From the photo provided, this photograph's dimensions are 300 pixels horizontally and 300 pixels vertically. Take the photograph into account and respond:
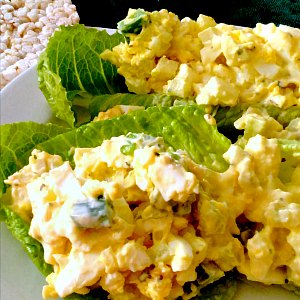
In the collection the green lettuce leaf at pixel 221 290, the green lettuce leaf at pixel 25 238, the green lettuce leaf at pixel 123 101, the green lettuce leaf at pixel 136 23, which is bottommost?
the green lettuce leaf at pixel 221 290

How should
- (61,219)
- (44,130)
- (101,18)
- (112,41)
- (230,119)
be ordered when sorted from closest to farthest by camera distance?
(61,219)
(44,130)
(230,119)
(112,41)
(101,18)

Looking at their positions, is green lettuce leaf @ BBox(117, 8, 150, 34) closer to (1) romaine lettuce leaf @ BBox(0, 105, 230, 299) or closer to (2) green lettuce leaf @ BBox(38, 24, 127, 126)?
(2) green lettuce leaf @ BBox(38, 24, 127, 126)

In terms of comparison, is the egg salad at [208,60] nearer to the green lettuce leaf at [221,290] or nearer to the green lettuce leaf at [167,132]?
the green lettuce leaf at [167,132]

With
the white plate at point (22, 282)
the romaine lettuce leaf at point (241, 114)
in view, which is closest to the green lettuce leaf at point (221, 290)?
the white plate at point (22, 282)

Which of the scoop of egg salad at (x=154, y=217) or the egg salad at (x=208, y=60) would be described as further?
the egg salad at (x=208, y=60)

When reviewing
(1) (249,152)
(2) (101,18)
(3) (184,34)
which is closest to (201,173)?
(1) (249,152)

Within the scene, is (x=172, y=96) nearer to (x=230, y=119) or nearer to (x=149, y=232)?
(x=230, y=119)
